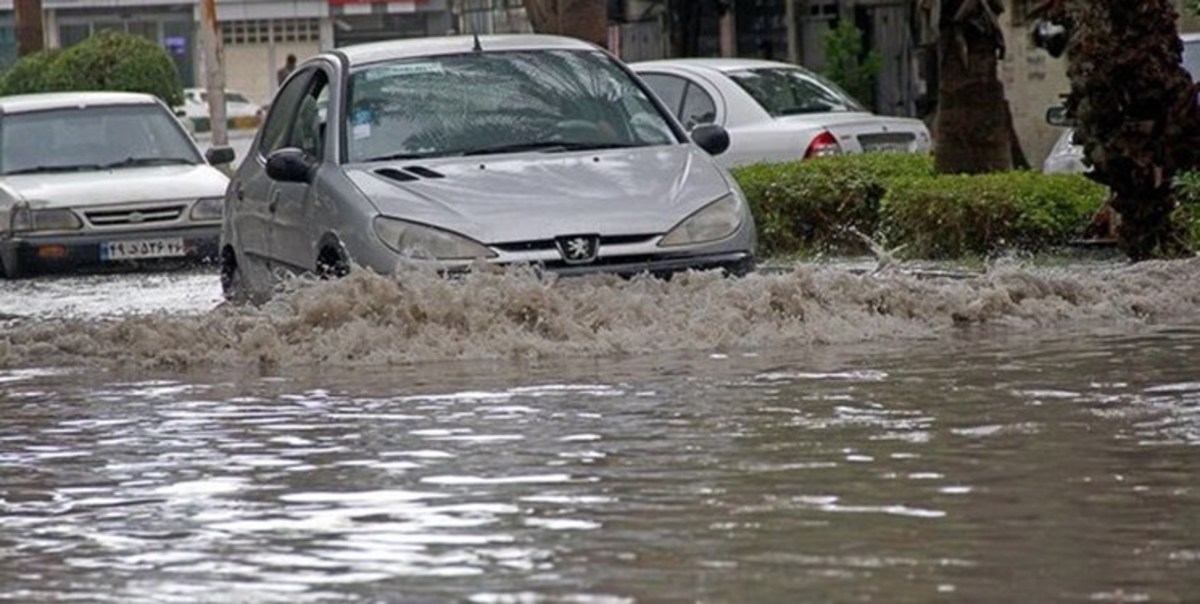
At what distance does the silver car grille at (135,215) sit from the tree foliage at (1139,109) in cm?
777

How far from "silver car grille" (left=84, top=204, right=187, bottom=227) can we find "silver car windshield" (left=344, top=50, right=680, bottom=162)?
24.7 feet

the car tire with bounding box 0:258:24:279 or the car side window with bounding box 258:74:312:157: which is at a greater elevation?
the car side window with bounding box 258:74:312:157

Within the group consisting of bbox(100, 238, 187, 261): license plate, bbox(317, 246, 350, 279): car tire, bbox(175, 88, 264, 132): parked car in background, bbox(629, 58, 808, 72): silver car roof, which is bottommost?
bbox(175, 88, 264, 132): parked car in background

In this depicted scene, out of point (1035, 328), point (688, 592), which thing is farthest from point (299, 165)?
point (688, 592)

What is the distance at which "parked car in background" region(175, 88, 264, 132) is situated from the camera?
64250mm

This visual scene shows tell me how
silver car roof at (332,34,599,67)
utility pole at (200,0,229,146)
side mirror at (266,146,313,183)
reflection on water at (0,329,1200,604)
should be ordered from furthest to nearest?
utility pole at (200,0,229,146) < silver car roof at (332,34,599,67) < side mirror at (266,146,313,183) < reflection on water at (0,329,1200,604)

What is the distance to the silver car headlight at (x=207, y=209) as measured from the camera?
22953 millimetres

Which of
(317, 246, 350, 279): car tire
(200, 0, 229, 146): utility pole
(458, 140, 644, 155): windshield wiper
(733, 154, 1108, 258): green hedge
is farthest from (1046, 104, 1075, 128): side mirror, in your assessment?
(200, 0, 229, 146): utility pole

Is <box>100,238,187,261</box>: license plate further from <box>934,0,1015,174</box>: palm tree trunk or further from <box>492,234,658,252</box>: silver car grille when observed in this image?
<box>492,234,658,252</box>: silver car grille

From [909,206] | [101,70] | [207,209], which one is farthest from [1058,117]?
[101,70]

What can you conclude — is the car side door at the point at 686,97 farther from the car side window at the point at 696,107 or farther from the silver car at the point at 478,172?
the silver car at the point at 478,172

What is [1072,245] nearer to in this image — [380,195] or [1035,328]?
[1035,328]


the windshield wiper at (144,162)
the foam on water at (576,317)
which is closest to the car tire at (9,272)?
the windshield wiper at (144,162)

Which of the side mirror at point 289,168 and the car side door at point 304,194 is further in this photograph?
the side mirror at point 289,168
